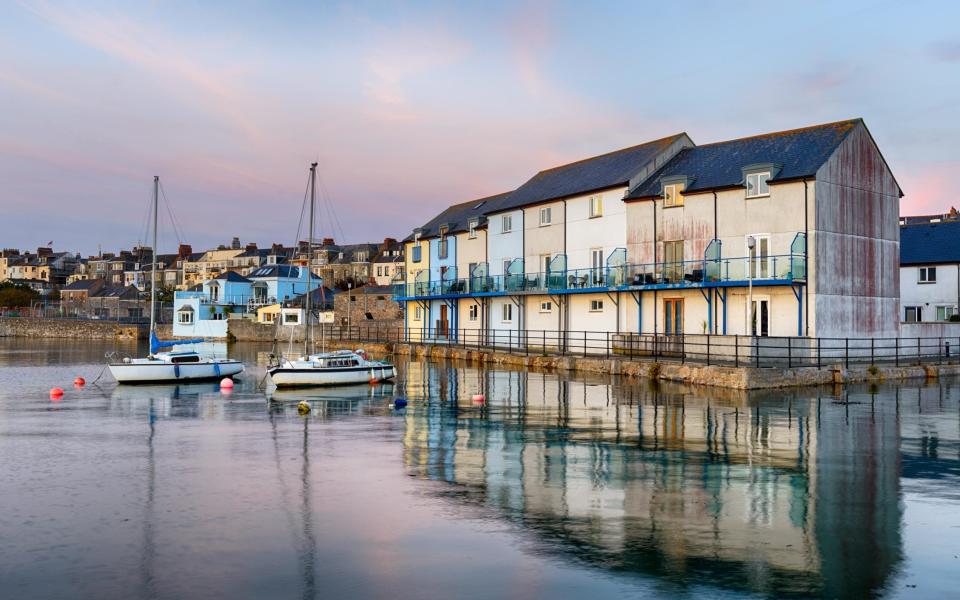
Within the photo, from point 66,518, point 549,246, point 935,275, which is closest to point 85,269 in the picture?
point 549,246

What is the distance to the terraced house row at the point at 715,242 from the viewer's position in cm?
3522

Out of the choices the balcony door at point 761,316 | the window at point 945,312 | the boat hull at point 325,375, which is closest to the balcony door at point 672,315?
the balcony door at point 761,316

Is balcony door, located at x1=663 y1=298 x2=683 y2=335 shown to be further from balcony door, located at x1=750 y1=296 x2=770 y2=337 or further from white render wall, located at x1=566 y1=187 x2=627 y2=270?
white render wall, located at x1=566 y1=187 x2=627 y2=270

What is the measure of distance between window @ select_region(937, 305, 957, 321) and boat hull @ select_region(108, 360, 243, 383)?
42605mm

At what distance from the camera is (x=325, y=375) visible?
32.0 metres

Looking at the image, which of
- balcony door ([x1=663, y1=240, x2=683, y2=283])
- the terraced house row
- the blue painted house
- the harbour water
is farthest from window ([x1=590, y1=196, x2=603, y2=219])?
the blue painted house

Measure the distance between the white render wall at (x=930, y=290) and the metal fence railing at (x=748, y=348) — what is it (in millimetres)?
11997

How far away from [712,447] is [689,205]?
24.4 metres

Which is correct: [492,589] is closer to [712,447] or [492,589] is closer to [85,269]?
[712,447]

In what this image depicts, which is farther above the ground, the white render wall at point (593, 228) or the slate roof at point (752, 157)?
the slate roof at point (752, 157)

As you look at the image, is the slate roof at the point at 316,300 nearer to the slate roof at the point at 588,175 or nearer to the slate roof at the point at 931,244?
the slate roof at the point at 588,175

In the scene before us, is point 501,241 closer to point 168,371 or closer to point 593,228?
point 593,228

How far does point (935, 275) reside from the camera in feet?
172

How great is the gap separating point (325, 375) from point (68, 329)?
88147mm
